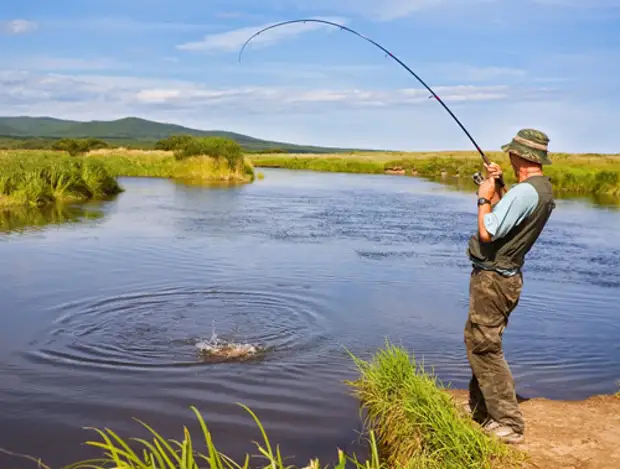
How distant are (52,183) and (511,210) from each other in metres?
21.0

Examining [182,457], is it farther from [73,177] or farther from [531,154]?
[73,177]

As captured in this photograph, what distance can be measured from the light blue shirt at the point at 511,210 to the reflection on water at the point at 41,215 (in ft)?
45.1

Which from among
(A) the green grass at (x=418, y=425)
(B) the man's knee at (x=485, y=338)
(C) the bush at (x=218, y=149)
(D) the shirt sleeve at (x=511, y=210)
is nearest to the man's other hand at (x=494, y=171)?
(D) the shirt sleeve at (x=511, y=210)

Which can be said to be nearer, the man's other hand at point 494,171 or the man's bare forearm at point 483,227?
the man's bare forearm at point 483,227

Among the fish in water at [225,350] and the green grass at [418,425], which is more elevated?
the green grass at [418,425]

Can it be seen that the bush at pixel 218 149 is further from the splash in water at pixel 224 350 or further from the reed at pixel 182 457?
the reed at pixel 182 457

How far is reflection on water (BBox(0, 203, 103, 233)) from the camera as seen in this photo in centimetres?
1698

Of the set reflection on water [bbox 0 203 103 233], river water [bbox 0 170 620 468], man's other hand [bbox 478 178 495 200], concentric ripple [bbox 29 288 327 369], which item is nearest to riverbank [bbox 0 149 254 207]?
reflection on water [bbox 0 203 103 233]

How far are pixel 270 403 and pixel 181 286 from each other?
4735 mm

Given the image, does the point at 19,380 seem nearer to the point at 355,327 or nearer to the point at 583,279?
the point at 355,327

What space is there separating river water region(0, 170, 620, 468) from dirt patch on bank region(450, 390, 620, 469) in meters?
0.86

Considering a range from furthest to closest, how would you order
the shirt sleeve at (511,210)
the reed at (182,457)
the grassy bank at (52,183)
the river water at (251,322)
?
the grassy bank at (52,183) < the river water at (251,322) < the shirt sleeve at (511,210) < the reed at (182,457)

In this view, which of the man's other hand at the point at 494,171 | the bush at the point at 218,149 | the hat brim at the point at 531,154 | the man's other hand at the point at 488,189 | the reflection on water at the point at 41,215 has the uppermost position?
the bush at the point at 218,149

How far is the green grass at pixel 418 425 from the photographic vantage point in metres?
4.32
